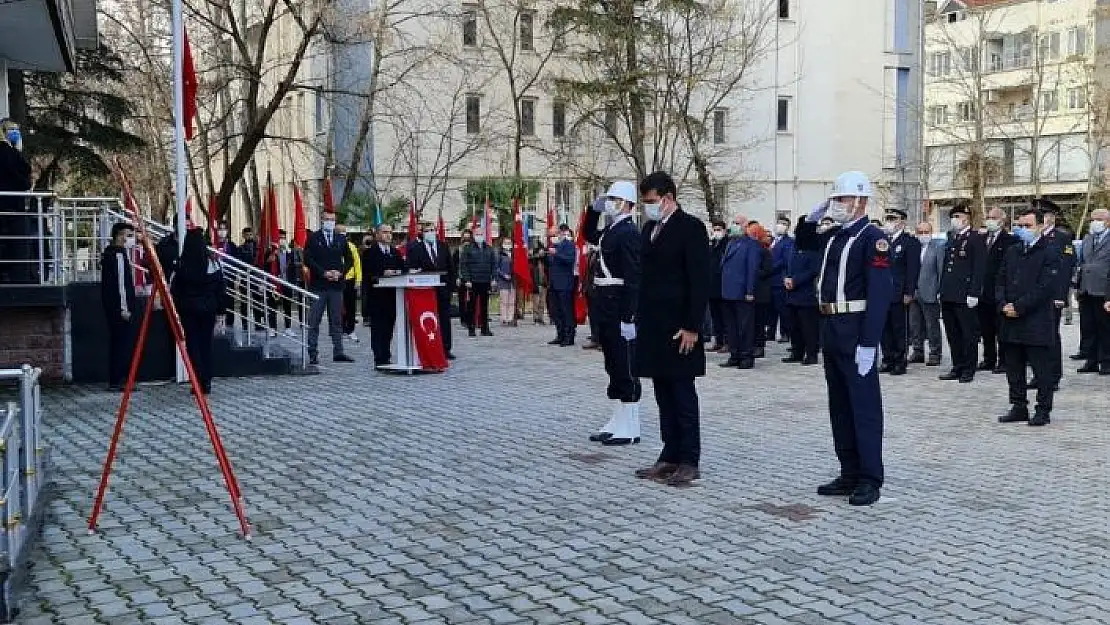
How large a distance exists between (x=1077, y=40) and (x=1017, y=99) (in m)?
5.57

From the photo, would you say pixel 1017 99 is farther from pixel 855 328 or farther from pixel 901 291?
pixel 855 328

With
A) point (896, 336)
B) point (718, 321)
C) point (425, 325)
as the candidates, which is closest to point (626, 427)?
point (425, 325)

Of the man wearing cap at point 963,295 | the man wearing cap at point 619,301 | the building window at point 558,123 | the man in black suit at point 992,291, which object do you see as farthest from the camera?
the building window at point 558,123

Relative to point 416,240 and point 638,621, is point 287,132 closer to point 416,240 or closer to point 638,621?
point 416,240

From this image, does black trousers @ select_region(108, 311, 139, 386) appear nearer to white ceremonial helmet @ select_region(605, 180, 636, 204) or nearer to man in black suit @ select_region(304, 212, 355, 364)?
man in black suit @ select_region(304, 212, 355, 364)

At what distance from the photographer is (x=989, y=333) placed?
16375mm

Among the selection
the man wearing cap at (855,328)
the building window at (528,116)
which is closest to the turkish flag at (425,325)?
the man wearing cap at (855,328)

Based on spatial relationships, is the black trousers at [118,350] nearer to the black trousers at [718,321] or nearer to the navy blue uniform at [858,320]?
the black trousers at [718,321]

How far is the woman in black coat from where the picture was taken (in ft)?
46.7

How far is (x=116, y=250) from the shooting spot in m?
14.4

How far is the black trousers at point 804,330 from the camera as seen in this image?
17.1 metres

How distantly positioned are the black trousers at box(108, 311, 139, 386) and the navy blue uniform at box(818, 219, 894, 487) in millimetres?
9339

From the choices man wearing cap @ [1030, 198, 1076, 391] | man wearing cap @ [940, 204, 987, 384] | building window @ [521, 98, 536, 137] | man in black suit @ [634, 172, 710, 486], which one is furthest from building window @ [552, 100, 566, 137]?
man in black suit @ [634, 172, 710, 486]

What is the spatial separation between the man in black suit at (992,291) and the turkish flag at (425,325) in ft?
23.3
